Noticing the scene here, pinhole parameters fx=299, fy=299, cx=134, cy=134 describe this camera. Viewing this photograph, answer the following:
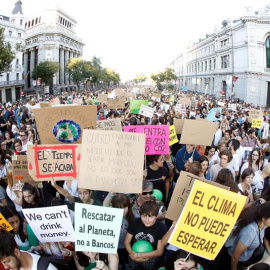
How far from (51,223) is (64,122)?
2.18 meters

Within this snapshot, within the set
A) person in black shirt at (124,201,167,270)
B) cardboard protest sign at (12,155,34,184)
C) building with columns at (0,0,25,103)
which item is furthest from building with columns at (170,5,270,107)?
person in black shirt at (124,201,167,270)

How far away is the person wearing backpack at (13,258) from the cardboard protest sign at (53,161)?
1.62 metres

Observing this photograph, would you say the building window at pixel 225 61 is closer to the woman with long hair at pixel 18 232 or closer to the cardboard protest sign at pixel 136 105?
the cardboard protest sign at pixel 136 105

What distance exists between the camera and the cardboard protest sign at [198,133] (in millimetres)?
6617

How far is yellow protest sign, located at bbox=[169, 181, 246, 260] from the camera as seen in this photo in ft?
9.80

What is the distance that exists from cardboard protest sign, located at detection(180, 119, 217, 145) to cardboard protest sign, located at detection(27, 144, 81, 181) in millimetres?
2845

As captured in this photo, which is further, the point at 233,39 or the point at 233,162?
the point at 233,39

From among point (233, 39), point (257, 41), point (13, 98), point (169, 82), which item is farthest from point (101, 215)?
point (169, 82)

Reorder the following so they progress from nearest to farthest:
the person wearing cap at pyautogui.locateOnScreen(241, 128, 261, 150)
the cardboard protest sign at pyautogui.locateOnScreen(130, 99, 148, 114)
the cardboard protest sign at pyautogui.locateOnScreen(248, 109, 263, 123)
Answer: the person wearing cap at pyautogui.locateOnScreen(241, 128, 261, 150)
the cardboard protest sign at pyautogui.locateOnScreen(248, 109, 263, 123)
the cardboard protest sign at pyautogui.locateOnScreen(130, 99, 148, 114)

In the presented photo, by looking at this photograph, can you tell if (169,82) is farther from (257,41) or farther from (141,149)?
(141,149)

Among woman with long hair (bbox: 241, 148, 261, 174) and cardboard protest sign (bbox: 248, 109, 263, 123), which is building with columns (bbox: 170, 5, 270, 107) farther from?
woman with long hair (bbox: 241, 148, 261, 174)

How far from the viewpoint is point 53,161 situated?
4.58 meters

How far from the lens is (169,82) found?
92.4m

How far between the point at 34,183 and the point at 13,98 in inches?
2190
